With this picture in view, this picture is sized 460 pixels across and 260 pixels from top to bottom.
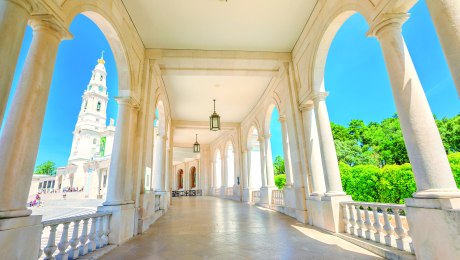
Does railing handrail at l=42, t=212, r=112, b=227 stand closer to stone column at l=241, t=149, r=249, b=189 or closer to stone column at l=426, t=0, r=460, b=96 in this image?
stone column at l=426, t=0, r=460, b=96

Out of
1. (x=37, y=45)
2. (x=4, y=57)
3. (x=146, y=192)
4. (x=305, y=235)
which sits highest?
(x=37, y=45)

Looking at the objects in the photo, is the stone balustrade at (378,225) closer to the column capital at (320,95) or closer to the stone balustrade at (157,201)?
the column capital at (320,95)

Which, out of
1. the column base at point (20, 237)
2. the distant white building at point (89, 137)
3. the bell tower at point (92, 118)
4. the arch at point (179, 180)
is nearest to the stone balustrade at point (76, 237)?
the column base at point (20, 237)

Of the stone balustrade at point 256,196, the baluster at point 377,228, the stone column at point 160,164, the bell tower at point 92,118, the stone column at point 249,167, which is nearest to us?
the baluster at point 377,228

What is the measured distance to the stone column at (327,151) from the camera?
17.4 feet

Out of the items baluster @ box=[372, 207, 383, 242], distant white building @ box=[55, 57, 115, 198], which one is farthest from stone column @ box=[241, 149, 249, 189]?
distant white building @ box=[55, 57, 115, 198]

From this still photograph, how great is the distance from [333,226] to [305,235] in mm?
733

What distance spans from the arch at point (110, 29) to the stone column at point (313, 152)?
528 cm

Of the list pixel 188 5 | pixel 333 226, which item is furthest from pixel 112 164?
pixel 333 226

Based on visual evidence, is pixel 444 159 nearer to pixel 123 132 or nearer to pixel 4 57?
pixel 4 57

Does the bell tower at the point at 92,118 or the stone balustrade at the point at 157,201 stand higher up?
the bell tower at the point at 92,118

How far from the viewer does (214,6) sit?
554 cm

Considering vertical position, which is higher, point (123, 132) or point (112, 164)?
point (123, 132)

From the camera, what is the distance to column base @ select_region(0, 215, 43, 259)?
2.24m
